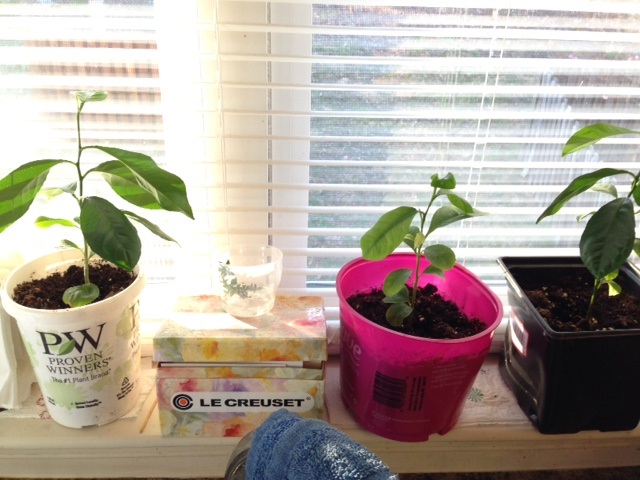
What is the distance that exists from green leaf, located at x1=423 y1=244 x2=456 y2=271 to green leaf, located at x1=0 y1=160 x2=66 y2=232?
531mm

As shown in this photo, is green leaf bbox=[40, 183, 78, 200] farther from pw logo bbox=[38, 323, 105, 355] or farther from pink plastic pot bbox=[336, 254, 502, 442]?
pink plastic pot bbox=[336, 254, 502, 442]

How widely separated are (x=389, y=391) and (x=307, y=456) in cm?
33

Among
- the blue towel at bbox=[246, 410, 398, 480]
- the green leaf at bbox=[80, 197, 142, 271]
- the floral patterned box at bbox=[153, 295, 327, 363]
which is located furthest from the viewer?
the floral patterned box at bbox=[153, 295, 327, 363]

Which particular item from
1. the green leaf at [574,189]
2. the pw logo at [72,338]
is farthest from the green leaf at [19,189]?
the green leaf at [574,189]

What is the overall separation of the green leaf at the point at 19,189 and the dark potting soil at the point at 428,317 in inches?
19.1

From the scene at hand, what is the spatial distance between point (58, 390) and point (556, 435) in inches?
31.7

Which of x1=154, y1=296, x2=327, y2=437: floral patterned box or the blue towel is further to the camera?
x1=154, y1=296, x2=327, y2=437: floral patterned box

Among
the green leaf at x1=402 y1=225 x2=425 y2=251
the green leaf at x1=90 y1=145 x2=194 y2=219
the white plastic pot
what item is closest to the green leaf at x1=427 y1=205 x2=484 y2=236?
the green leaf at x1=402 y1=225 x2=425 y2=251

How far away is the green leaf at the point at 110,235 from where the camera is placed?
2.38 ft

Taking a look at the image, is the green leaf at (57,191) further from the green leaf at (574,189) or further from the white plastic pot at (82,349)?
the green leaf at (574,189)

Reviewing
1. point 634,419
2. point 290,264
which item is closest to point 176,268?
point 290,264

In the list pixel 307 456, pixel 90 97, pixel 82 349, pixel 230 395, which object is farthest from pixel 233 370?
pixel 90 97

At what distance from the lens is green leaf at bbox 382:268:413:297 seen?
32.9 inches

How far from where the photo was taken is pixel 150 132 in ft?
3.12
